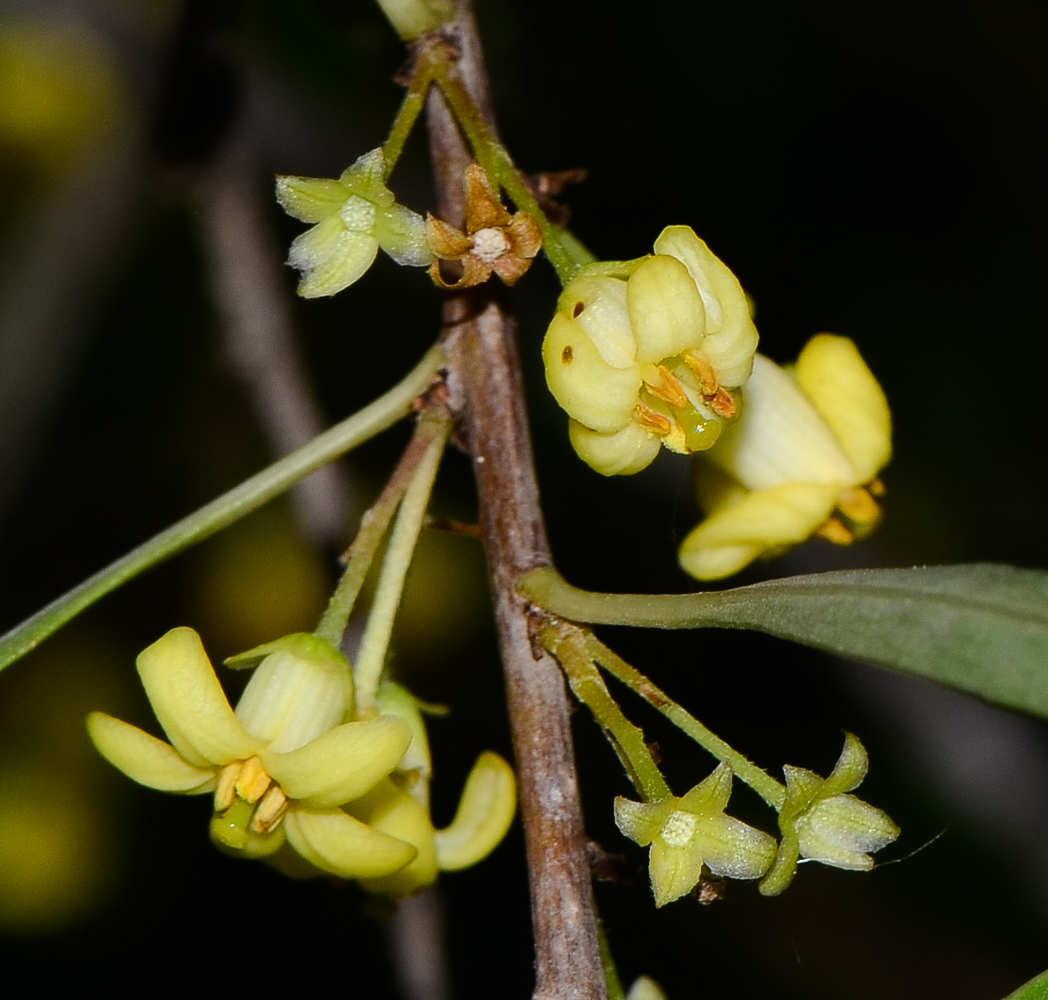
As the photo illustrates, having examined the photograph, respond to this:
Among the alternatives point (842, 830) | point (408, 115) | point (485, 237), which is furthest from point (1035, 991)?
point (408, 115)

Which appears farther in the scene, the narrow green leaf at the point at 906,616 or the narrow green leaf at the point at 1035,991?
the narrow green leaf at the point at 1035,991

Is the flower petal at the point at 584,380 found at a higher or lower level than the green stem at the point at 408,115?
lower

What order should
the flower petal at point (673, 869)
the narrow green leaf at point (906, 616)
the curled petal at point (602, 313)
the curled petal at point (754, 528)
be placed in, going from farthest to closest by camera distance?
the curled petal at point (754, 528), the curled petal at point (602, 313), the flower petal at point (673, 869), the narrow green leaf at point (906, 616)

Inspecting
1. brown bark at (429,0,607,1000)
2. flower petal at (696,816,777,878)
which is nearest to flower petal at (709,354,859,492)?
brown bark at (429,0,607,1000)

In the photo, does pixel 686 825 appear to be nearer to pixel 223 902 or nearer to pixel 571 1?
pixel 223 902

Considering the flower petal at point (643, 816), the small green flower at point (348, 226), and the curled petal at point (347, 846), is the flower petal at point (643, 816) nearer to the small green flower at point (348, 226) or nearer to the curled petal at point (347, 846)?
the curled petal at point (347, 846)

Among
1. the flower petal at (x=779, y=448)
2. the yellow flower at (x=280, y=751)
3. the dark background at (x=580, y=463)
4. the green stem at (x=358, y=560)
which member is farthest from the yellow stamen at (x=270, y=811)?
the dark background at (x=580, y=463)

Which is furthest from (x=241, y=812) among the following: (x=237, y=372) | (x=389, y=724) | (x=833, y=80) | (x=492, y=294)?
(x=833, y=80)
